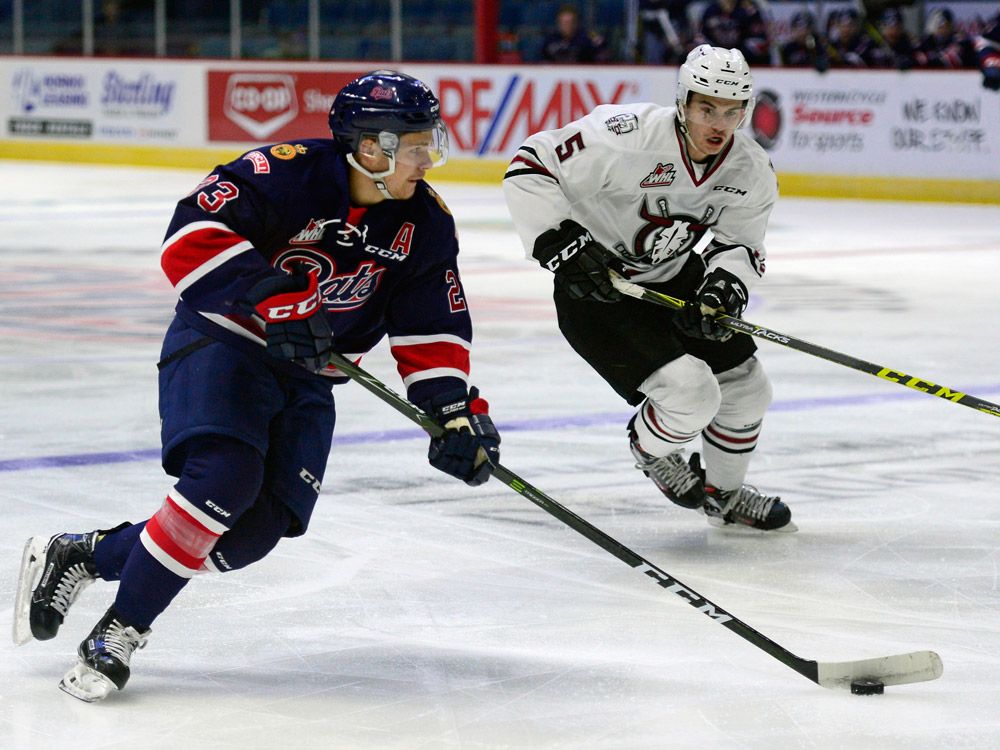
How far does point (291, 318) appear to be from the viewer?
259 centimetres

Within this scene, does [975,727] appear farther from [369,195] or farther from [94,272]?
[94,272]

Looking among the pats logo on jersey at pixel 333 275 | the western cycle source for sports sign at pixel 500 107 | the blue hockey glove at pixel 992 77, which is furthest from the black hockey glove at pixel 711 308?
the western cycle source for sports sign at pixel 500 107

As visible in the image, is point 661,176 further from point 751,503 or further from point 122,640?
point 122,640

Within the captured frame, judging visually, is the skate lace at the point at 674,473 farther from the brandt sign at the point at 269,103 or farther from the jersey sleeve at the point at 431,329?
the brandt sign at the point at 269,103

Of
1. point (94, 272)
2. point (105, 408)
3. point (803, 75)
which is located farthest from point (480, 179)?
point (105, 408)

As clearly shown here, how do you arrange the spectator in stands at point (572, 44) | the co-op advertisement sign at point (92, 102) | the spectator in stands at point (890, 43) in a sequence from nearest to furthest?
the spectator in stands at point (890, 43), the spectator in stands at point (572, 44), the co-op advertisement sign at point (92, 102)

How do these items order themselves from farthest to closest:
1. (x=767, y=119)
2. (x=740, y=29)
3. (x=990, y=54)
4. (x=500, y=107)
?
(x=500, y=107)
(x=740, y=29)
(x=767, y=119)
(x=990, y=54)

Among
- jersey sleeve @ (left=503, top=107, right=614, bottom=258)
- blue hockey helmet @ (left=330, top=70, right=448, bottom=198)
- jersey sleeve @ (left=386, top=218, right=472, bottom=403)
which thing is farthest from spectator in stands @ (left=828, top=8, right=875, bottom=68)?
blue hockey helmet @ (left=330, top=70, right=448, bottom=198)

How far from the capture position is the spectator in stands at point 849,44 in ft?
41.1

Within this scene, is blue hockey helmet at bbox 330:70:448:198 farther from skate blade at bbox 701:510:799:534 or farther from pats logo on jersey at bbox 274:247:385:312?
skate blade at bbox 701:510:799:534

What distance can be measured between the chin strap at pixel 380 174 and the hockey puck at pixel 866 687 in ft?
3.52

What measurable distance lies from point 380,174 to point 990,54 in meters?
9.55

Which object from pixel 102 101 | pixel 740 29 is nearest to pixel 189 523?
pixel 740 29

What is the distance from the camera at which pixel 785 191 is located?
12.8 metres
